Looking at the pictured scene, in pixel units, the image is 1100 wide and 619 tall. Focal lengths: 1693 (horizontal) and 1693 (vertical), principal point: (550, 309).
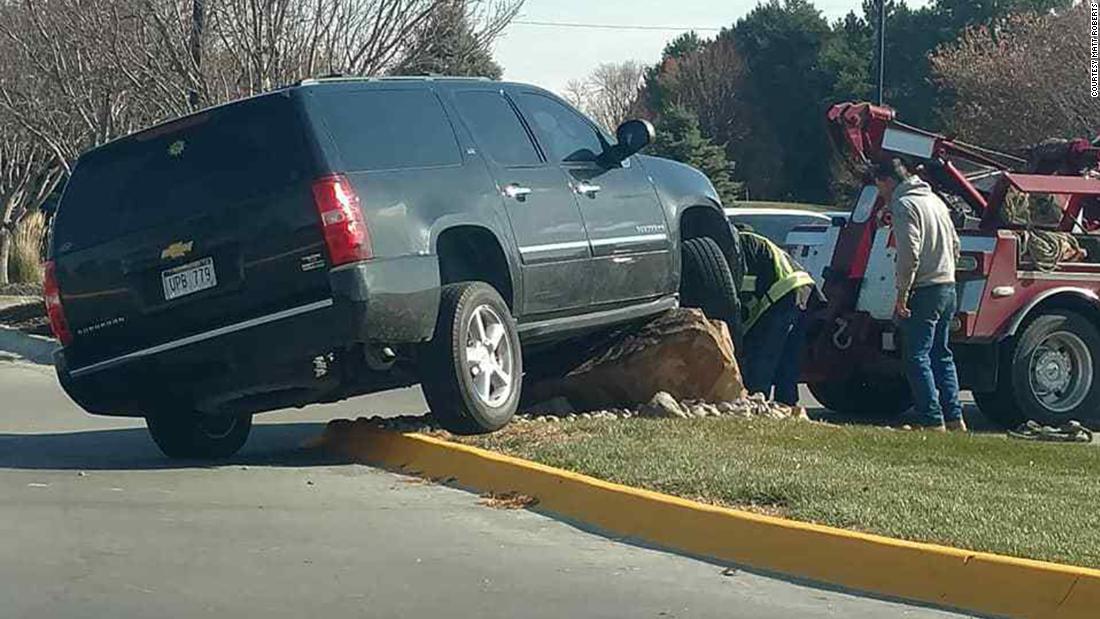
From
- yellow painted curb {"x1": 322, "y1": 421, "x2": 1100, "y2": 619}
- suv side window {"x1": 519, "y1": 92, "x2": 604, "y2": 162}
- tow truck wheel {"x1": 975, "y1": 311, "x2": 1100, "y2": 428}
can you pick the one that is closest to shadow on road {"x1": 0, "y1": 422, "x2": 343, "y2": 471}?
yellow painted curb {"x1": 322, "y1": 421, "x2": 1100, "y2": 619}

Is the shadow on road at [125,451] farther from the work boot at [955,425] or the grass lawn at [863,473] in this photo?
the work boot at [955,425]

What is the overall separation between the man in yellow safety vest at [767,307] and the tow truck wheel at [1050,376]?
1.49 metres

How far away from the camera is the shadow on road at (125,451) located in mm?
9992

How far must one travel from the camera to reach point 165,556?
277 inches

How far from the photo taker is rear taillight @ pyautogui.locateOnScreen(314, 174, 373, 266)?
27.8 feet

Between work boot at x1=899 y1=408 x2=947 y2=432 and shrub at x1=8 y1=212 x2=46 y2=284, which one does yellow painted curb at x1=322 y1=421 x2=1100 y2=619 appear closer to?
work boot at x1=899 y1=408 x2=947 y2=432

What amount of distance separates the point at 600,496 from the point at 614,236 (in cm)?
279

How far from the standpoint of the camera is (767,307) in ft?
38.1

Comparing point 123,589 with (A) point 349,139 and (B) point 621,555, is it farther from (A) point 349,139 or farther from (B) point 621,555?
(A) point 349,139

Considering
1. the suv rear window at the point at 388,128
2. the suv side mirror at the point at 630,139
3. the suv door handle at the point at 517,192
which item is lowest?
the suv door handle at the point at 517,192

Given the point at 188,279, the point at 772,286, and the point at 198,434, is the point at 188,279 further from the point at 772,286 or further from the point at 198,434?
the point at 772,286

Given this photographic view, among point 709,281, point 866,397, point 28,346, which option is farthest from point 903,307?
point 28,346

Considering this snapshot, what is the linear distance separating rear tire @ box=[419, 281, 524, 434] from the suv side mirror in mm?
1633

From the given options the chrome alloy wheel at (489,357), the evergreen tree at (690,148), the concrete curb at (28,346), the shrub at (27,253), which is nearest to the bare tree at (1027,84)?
the evergreen tree at (690,148)
